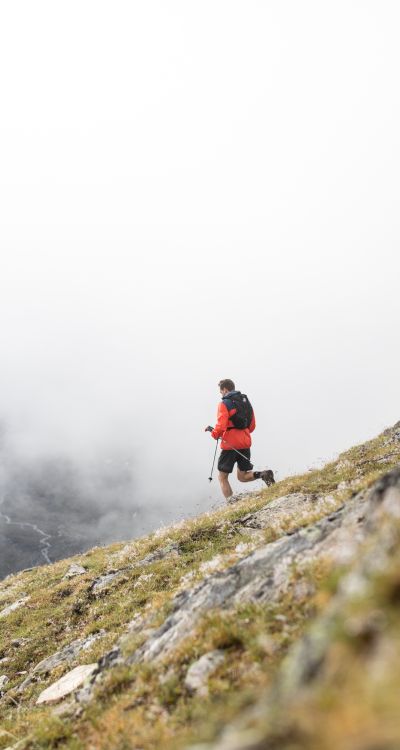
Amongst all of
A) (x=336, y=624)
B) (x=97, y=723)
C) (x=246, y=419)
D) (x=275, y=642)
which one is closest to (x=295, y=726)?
(x=336, y=624)

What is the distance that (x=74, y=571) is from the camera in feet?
75.5

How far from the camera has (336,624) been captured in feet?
10.1

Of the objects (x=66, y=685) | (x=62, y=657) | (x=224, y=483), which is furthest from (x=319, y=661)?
(x=224, y=483)

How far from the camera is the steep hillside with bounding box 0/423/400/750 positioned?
250cm

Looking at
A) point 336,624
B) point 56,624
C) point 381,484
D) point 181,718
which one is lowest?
point 181,718

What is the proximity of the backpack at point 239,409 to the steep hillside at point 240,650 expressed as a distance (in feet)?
18.4

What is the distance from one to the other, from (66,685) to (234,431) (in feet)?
46.3

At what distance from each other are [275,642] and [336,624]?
10.0 ft

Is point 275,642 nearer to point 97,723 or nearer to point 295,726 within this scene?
point 97,723

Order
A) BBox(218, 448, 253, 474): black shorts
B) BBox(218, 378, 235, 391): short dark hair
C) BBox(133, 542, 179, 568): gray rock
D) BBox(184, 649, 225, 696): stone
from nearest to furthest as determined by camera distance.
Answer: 1. BBox(184, 649, 225, 696): stone
2. BBox(133, 542, 179, 568): gray rock
3. BBox(218, 378, 235, 391): short dark hair
4. BBox(218, 448, 253, 474): black shorts

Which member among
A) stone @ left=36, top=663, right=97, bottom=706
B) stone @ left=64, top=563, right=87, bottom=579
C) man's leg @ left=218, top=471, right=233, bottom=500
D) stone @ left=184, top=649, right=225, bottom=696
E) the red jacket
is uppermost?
the red jacket

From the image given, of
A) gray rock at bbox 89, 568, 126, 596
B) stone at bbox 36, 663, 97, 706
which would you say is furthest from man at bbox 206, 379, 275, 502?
stone at bbox 36, 663, 97, 706

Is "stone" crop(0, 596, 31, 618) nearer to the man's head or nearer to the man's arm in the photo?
the man's arm

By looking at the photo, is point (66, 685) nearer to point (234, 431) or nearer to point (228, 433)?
point (228, 433)
